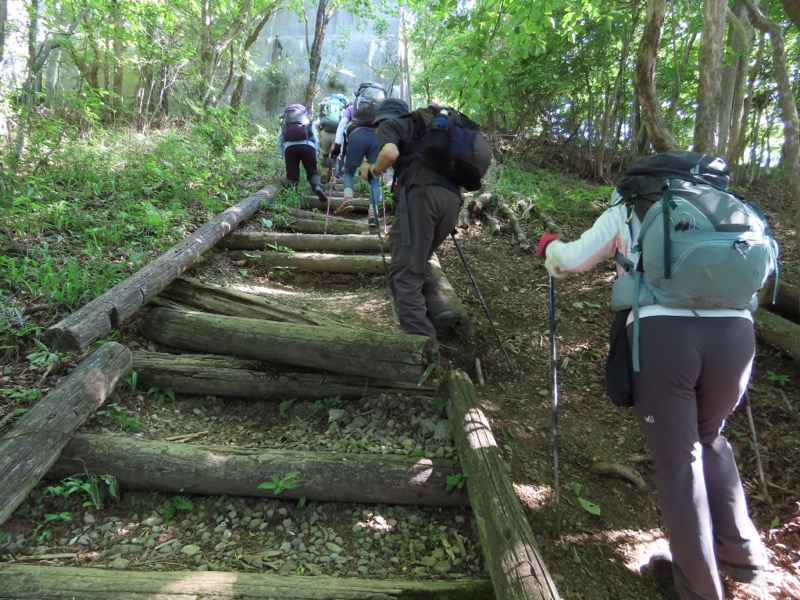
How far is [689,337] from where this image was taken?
1.76m

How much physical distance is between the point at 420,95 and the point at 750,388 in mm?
22267

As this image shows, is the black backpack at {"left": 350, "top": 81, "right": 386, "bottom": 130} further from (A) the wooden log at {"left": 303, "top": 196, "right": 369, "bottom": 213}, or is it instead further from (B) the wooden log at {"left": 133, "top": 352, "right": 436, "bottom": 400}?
(B) the wooden log at {"left": 133, "top": 352, "right": 436, "bottom": 400}

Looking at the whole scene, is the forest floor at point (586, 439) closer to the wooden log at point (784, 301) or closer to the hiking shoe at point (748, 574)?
the hiking shoe at point (748, 574)

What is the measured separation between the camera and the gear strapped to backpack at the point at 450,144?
3266 mm

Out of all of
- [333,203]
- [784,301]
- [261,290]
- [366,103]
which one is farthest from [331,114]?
[784,301]

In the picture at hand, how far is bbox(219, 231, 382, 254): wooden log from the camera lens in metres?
5.39

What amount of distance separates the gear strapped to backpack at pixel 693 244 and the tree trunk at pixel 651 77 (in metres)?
2.71

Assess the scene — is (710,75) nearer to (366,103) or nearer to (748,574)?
(748,574)

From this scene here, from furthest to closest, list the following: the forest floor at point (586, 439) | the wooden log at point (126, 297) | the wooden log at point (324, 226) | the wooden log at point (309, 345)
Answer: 1. the wooden log at point (324, 226)
2. the wooden log at point (309, 345)
3. the wooden log at point (126, 297)
4. the forest floor at point (586, 439)

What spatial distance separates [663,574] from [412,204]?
257cm

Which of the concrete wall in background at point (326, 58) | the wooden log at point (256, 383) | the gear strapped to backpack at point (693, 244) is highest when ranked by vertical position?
the concrete wall in background at point (326, 58)

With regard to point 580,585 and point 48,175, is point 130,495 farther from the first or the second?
point 48,175

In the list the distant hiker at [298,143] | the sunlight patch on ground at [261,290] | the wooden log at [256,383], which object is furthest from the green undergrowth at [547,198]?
the wooden log at [256,383]

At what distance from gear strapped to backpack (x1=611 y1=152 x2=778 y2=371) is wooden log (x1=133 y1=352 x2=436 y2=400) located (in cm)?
156
